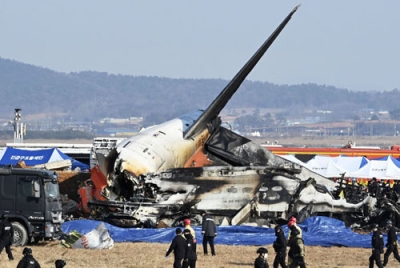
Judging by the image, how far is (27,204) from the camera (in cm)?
3209

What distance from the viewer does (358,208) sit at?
37.5m

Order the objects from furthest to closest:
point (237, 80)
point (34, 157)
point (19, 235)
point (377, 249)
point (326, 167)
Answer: point (326, 167) < point (34, 157) < point (237, 80) < point (19, 235) < point (377, 249)

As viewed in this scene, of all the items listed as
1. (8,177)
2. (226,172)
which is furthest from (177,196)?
(8,177)

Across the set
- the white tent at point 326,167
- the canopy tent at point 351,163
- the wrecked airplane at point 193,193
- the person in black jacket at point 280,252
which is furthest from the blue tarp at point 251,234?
the canopy tent at point 351,163

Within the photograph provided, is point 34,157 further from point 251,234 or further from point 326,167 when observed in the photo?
point 251,234

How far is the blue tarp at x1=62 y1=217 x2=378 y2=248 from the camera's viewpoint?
33.1 metres

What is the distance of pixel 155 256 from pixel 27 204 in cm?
483

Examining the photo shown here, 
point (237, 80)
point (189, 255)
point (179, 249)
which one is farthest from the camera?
point (237, 80)

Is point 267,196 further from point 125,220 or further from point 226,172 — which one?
point 125,220

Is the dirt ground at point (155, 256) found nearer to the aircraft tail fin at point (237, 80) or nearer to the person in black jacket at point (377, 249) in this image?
the person in black jacket at point (377, 249)

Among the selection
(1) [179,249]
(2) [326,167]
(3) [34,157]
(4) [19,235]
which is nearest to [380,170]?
(2) [326,167]

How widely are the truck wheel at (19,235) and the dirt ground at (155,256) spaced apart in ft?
1.30

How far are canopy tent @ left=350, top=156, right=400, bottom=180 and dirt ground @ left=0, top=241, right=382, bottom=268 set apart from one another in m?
27.9

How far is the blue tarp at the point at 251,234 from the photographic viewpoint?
33.1 m
